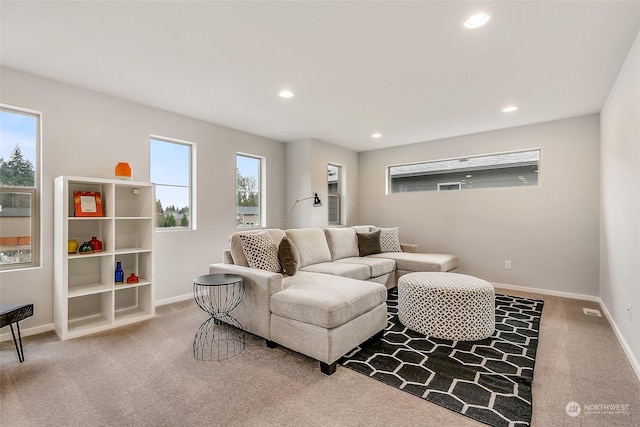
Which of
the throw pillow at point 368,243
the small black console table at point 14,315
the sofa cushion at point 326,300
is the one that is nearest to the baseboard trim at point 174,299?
the small black console table at point 14,315

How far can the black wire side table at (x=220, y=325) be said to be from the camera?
2.43 metres

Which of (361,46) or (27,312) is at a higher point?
(361,46)

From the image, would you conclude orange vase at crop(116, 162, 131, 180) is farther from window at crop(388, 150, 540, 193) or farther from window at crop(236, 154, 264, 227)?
window at crop(388, 150, 540, 193)

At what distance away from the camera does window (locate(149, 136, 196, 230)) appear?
12.6 feet

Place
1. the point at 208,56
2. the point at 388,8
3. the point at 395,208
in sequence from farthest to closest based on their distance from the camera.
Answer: the point at 395,208
the point at 208,56
the point at 388,8

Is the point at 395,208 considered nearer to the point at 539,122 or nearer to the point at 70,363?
the point at 539,122

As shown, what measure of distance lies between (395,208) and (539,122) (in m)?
2.54

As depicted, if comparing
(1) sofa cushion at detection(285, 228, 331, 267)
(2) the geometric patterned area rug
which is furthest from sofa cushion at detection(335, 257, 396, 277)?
(2) the geometric patterned area rug

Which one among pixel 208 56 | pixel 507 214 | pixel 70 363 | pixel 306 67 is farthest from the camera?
pixel 507 214

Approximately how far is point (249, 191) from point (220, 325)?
7.97ft

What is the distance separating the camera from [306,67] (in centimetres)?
268

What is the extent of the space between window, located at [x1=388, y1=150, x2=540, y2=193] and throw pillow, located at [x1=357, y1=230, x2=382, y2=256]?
1400 mm

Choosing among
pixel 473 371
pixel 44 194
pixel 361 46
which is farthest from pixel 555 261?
pixel 44 194

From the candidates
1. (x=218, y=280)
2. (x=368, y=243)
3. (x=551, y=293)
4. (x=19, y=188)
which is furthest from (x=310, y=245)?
(x=551, y=293)
